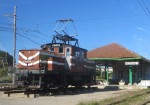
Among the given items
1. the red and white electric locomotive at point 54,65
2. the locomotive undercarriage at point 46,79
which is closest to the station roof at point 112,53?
the red and white electric locomotive at point 54,65

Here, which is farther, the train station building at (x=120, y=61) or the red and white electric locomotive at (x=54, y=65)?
the train station building at (x=120, y=61)

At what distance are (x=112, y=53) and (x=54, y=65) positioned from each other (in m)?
19.4

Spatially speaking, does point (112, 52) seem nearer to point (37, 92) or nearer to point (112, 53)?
point (112, 53)

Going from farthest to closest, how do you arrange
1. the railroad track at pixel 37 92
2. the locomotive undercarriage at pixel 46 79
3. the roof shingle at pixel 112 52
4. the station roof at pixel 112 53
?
the roof shingle at pixel 112 52 → the station roof at pixel 112 53 → the locomotive undercarriage at pixel 46 79 → the railroad track at pixel 37 92

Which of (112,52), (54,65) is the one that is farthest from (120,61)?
(54,65)

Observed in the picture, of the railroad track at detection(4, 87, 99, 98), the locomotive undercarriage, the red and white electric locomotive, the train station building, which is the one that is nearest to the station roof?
the train station building

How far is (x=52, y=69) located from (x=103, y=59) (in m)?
17.7

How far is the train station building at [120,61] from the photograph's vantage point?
Result: 126 ft

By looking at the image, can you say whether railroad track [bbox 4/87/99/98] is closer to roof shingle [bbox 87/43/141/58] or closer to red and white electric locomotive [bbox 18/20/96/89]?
red and white electric locomotive [bbox 18/20/96/89]

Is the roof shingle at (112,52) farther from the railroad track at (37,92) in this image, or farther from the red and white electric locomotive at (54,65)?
the railroad track at (37,92)

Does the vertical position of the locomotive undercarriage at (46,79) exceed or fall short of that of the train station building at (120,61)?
it falls short

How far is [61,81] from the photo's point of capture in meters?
24.0

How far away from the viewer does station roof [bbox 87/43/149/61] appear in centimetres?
3838

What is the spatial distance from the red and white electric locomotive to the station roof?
36.8 ft
